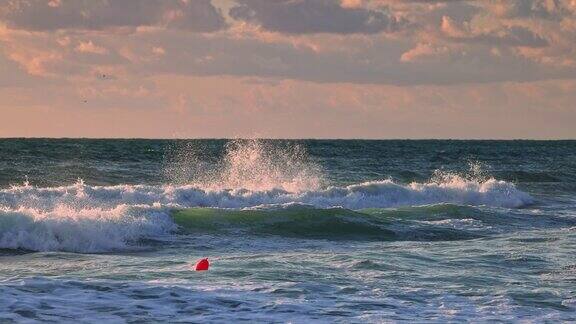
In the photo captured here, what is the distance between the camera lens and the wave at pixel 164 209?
74.3ft

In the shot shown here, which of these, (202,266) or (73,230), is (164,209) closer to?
(73,230)

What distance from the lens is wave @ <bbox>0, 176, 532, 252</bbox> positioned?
22.7 meters

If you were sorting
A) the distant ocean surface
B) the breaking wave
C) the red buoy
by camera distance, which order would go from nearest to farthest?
the distant ocean surface
the red buoy
the breaking wave

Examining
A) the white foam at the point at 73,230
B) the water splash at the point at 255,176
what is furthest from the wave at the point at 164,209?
the water splash at the point at 255,176

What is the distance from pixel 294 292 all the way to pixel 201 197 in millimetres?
18978

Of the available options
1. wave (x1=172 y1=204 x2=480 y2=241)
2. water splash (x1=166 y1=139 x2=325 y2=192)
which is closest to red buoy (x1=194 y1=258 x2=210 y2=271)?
wave (x1=172 y1=204 x2=480 y2=241)

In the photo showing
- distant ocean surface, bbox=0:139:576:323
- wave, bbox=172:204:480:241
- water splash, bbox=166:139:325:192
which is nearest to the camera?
distant ocean surface, bbox=0:139:576:323

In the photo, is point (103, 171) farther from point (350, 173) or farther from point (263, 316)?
point (263, 316)

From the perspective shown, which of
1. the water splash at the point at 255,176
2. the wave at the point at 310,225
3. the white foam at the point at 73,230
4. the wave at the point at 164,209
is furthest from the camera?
the water splash at the point at 255,176

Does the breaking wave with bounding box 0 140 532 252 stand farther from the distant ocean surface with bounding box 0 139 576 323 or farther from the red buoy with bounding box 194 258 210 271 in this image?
the red buoy with bounding box 194 258 210 271

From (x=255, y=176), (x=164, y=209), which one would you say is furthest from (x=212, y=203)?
(x=255, y=176)

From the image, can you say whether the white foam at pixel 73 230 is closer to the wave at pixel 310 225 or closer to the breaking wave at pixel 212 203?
the breaking wave at pixel 212 203

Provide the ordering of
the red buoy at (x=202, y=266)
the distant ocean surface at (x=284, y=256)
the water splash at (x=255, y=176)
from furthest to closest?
the water splash at (x=255, y=176)
the red buoy at (x=202, y=266)
the distant ocean surface at (x=284, y=256)

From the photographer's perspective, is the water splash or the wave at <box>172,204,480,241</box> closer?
the wave at <box>172,204,480,241</box>
